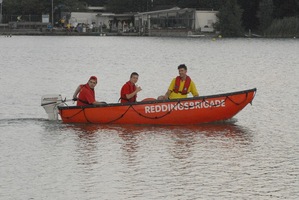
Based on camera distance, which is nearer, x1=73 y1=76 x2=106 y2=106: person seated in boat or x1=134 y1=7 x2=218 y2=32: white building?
x1=73 y1=76 x2=106 y2=106: person seated in boat

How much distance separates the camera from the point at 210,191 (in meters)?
20.0

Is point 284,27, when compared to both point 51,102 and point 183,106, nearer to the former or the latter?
point 51,102

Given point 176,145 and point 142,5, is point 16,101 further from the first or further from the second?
point 142,5

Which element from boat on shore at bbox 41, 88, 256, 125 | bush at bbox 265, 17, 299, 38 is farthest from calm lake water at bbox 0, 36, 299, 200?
bush at bbox 265, 17, 299, 38

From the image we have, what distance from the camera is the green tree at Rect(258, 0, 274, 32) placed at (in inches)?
5955

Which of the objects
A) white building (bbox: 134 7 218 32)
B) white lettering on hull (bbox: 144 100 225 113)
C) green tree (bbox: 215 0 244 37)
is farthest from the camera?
white building (bbox: 134 7 218 32)

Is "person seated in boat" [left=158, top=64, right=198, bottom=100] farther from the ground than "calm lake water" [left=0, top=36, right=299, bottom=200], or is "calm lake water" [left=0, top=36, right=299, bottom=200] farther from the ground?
"person seated in boat" [left=158, top=64, right=198, bottom=100]

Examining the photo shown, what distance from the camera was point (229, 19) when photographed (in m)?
154

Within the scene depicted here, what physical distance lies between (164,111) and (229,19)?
12599 cm

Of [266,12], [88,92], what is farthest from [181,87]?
[266,12]

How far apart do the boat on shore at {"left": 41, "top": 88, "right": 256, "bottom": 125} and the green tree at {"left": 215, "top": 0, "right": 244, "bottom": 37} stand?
405 ft

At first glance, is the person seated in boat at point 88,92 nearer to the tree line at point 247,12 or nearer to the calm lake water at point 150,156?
the calm lake water at point 150,156

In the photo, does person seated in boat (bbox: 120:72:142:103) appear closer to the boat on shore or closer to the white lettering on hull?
the boat on shore

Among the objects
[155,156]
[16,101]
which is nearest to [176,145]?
[155,156]
